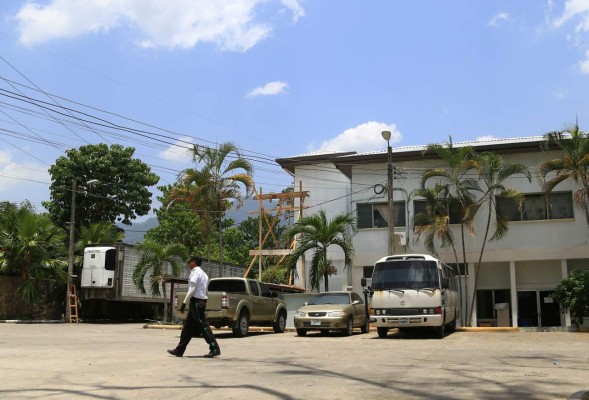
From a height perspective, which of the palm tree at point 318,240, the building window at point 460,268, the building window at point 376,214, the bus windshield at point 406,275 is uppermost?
the building window at point 376,214

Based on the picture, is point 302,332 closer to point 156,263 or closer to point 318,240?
point 318,240

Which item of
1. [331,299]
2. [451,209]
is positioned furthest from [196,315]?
[451,209]

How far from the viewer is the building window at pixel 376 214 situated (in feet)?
99.4

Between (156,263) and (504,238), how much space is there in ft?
53.8

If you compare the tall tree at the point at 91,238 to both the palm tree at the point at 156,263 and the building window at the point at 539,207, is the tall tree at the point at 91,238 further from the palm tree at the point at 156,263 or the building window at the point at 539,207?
the building window at the point at 539,207

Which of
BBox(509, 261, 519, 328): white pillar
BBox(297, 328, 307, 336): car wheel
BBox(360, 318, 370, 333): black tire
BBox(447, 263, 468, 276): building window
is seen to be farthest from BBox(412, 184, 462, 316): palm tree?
BBox(297, 328, 307, 336): car wheel

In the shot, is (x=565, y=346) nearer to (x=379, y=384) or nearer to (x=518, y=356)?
(x=518, y=356)

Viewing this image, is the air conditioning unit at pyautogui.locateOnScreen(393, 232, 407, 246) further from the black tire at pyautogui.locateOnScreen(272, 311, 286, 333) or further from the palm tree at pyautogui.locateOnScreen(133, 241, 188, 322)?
the palm tree at pyautogui.locateOnScreen(133, 241, 188, 322)

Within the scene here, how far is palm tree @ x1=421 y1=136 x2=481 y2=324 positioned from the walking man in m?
17.0

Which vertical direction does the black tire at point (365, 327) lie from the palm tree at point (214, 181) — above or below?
below

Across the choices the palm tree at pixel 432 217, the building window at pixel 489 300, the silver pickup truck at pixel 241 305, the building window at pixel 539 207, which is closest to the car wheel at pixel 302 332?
the silver pickup truck at pixel 241 305

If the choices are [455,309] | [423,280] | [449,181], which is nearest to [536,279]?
[449,181]

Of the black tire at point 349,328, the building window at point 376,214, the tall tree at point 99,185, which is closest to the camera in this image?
the black tire at point 349,328

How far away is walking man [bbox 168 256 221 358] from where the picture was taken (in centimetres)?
1119
